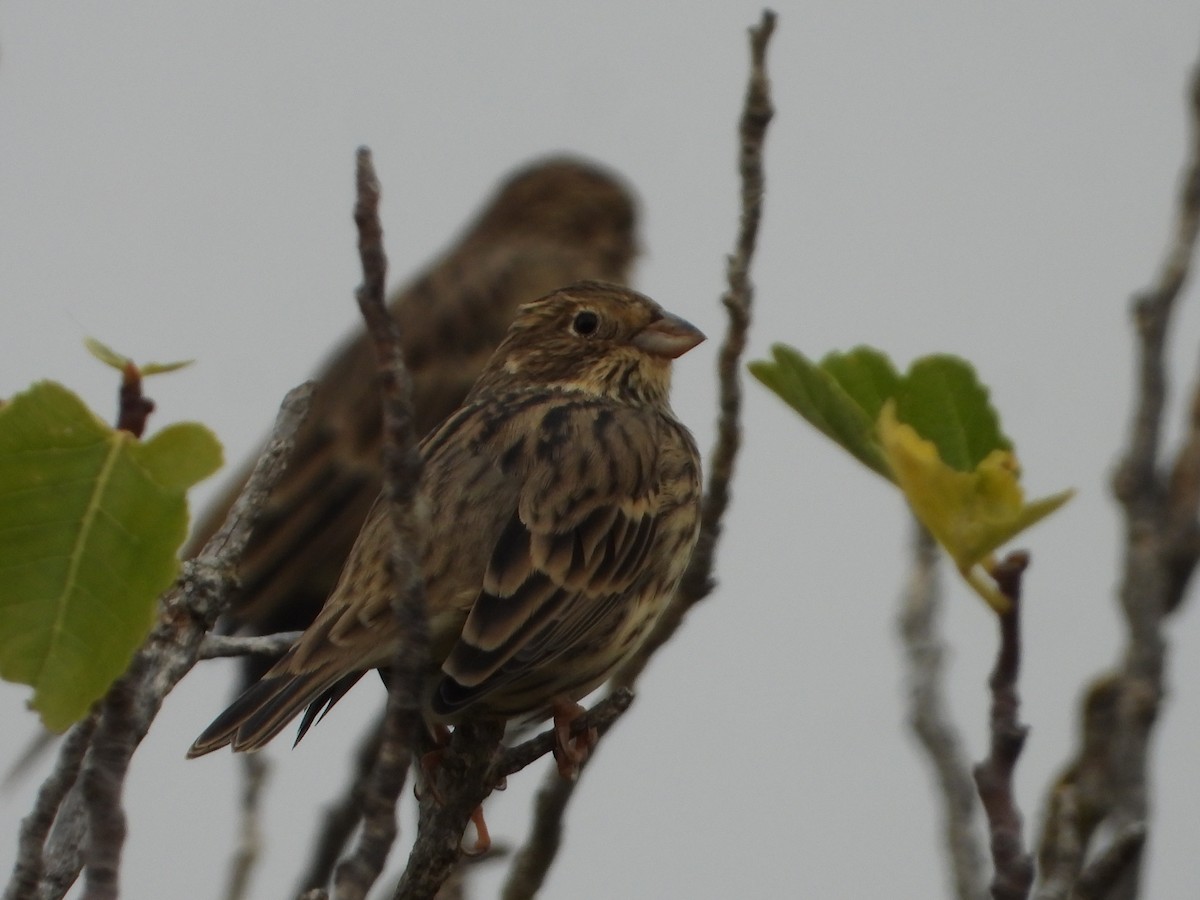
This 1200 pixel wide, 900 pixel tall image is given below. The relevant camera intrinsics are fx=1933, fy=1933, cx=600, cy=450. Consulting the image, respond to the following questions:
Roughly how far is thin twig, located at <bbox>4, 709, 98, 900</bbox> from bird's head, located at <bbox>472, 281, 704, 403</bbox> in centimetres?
306

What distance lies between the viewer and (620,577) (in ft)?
14.9

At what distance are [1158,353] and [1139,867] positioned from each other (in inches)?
34.7

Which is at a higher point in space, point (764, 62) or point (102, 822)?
point (764, 62)

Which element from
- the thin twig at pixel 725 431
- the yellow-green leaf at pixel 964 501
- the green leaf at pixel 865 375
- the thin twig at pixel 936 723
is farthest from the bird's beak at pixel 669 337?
the yellow-green leaf at pixel 964 501

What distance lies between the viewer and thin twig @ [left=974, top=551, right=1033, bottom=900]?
2.04 metres

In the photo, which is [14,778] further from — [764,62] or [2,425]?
[2,425]

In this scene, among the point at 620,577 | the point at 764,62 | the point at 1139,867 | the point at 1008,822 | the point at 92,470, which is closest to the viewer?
the point at 1008,822

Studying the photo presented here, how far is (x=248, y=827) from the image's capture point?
394 centimetres

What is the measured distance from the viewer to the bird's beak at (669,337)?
555 cm

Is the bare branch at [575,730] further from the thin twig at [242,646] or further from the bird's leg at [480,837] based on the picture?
the thin twig at [242,646]

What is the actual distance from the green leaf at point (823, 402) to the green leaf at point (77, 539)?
0.75 metres

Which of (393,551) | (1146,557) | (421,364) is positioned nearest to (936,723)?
(1146,557)

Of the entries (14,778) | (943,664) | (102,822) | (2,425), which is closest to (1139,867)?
(943,664)

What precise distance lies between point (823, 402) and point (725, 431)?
61.2 inches
